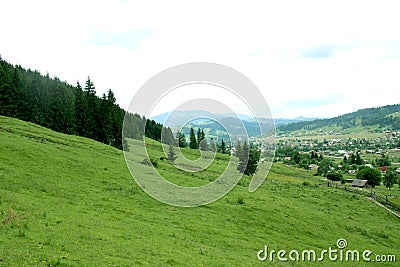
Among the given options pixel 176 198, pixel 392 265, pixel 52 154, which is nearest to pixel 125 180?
pixel 176 198

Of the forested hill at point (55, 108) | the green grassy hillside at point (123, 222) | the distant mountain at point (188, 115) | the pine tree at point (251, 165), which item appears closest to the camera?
the green grassy hillside at point (123, 222)

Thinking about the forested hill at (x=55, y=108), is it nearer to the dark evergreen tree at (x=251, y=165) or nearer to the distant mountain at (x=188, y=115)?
the dark evergreen tree at (x=251, y=165)

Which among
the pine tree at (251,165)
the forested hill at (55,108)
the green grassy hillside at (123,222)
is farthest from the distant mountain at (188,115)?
the pine tree at (251,165)

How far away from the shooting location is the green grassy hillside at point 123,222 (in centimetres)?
1639

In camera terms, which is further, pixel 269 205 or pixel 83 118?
pixel 83 118

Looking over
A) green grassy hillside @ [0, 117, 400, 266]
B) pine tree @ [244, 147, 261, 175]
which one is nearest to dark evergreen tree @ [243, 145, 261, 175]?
pine tree @ [244, 147, 261, 175]

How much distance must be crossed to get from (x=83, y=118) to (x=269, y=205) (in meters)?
49.8

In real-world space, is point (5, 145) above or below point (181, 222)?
above

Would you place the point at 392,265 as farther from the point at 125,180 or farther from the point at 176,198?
the point at 125,180

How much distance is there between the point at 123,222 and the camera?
22.9 metres

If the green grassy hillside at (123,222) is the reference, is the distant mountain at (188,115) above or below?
above

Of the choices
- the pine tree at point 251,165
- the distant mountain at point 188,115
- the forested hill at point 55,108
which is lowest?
the pine tree at point 251,165

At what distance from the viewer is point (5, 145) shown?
3516 cm

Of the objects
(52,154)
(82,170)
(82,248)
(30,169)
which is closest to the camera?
(82,248)
